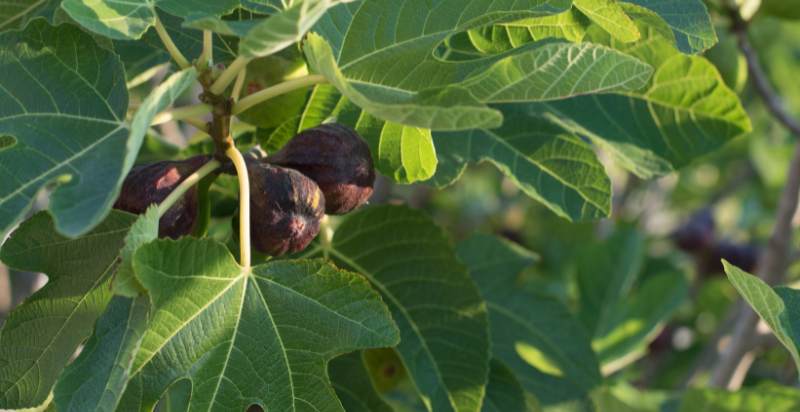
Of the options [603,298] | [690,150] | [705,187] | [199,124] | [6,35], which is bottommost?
[705,187]

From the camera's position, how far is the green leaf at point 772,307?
1025mm

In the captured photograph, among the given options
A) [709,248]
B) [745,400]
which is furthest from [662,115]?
[709,248]

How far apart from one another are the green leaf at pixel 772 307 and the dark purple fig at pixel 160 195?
0.55 m

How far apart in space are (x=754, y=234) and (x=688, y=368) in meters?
0.82

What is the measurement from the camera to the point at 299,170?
1.12m

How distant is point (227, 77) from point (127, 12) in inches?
4.7

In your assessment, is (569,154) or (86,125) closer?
(86,125)

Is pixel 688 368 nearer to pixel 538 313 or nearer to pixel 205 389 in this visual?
pixel 538 313

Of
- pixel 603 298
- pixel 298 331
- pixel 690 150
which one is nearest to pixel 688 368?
pixel 603 298

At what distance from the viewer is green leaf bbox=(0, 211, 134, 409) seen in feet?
3.62

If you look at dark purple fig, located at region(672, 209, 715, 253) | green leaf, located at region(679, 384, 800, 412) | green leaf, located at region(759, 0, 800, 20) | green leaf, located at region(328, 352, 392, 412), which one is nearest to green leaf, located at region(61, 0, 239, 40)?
green leaf, located at region(328, 352, 392, 412)

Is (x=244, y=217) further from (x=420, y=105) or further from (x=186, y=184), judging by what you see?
(x=420, y=105)

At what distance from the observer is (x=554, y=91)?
99cm

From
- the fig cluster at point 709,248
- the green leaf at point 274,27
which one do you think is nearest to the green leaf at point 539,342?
the green leaf at point 274,27
